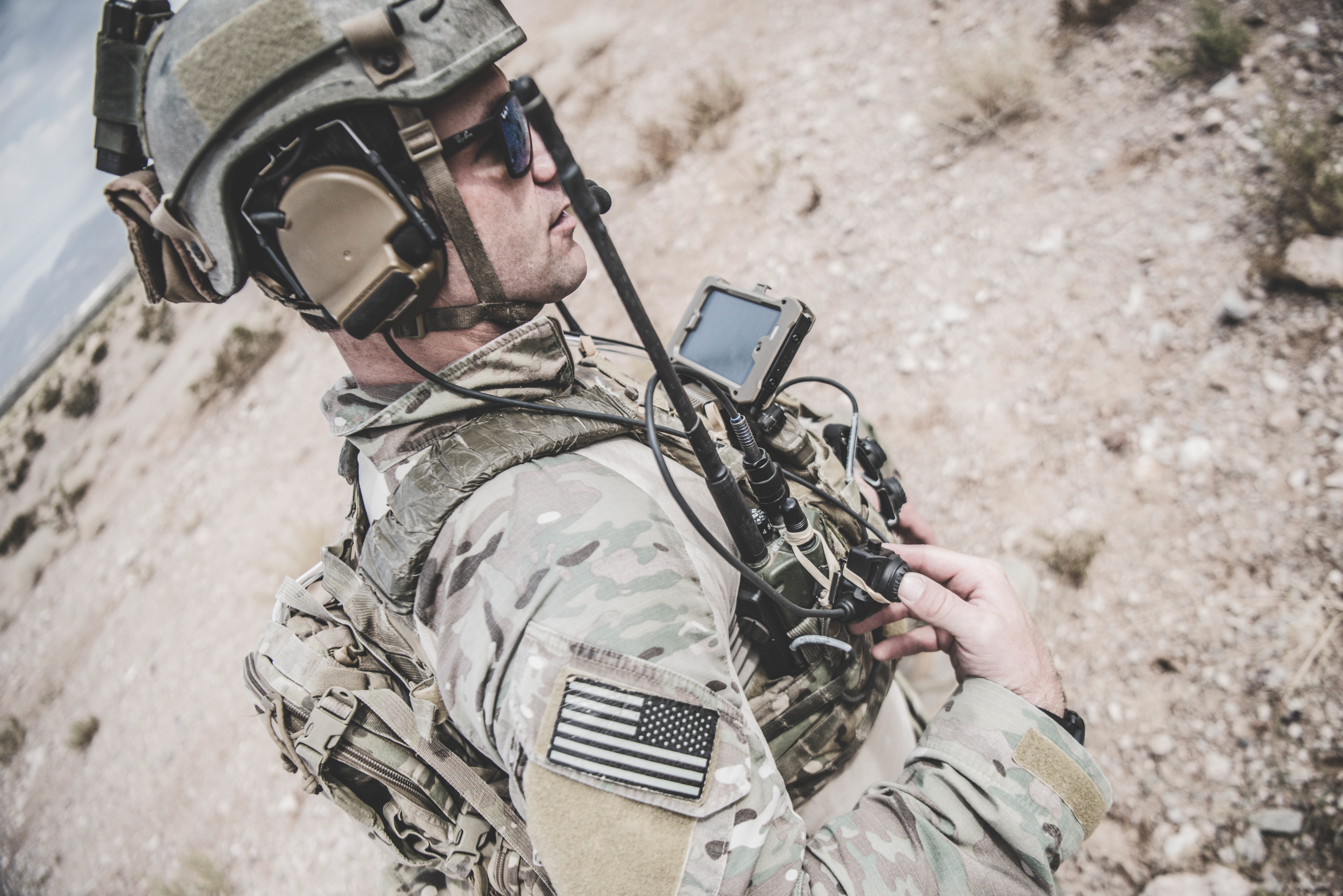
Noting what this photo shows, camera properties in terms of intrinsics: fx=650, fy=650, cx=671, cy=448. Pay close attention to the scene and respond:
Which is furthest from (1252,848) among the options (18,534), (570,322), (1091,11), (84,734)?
(18,534)

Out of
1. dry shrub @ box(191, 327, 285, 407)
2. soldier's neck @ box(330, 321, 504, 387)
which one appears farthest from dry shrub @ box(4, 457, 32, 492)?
soldier's neck @ box(330, 321, 504, 387)

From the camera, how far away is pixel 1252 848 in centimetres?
204

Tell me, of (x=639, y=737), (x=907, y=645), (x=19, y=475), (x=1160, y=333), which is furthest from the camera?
(x=19, y=475)

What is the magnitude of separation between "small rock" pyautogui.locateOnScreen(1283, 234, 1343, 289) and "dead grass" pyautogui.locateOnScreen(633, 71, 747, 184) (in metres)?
4.05

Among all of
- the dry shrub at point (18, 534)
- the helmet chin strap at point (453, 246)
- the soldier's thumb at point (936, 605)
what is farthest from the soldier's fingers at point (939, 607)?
the dry shrub at point (18, 534)

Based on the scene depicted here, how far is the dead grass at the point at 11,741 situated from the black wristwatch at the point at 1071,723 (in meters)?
9.36

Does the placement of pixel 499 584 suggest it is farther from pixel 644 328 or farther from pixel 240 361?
pixel 240 361

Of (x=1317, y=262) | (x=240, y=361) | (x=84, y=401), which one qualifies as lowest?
(x=84, y=401)

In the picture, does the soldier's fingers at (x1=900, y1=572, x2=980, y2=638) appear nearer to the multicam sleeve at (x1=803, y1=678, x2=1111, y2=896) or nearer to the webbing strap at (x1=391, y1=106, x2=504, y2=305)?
the multicam sleeve at (x1=803, y1=678, x2=1111, y2=896)

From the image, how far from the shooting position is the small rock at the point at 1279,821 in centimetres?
200

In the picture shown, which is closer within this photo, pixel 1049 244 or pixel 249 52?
pixel 249 52

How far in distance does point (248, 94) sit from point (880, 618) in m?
1.73

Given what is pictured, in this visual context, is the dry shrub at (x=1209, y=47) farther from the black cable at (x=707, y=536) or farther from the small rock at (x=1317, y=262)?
the black cable at (x=707, y=536)

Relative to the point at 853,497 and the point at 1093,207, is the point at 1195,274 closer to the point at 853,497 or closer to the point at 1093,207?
the point at 1093,207
